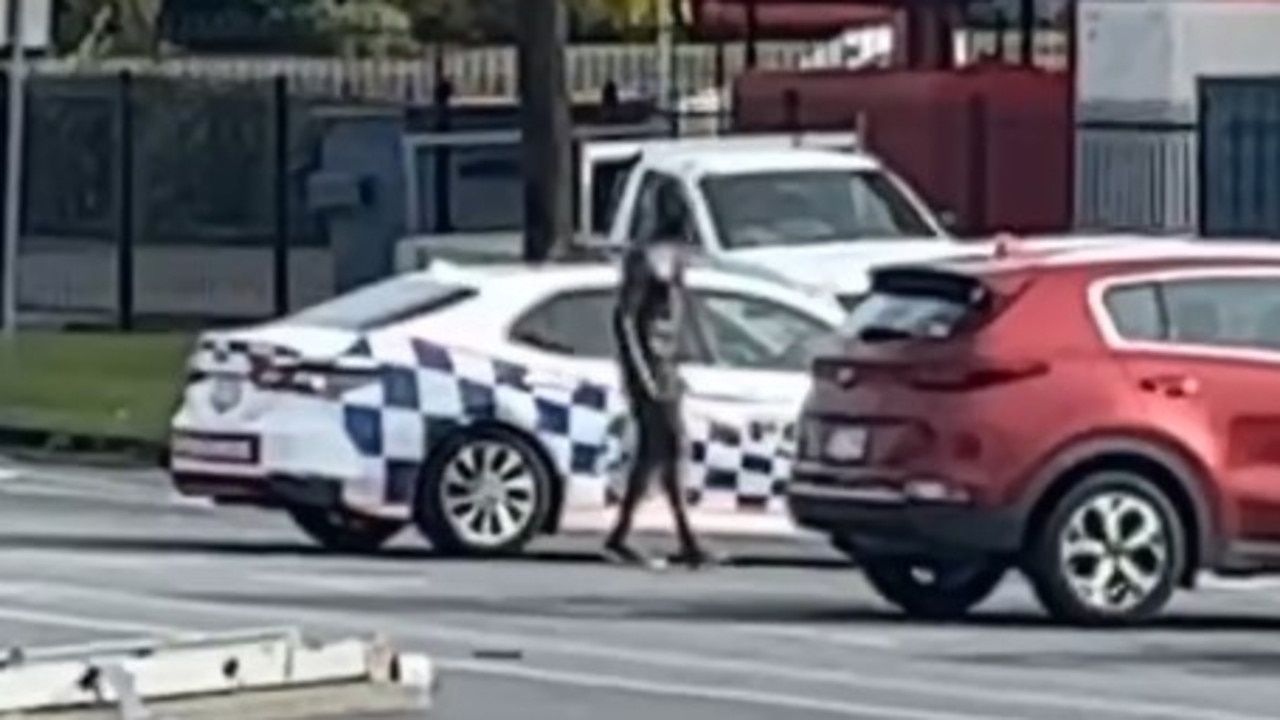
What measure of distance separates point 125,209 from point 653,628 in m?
26.6

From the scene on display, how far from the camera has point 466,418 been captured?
79.9 ft

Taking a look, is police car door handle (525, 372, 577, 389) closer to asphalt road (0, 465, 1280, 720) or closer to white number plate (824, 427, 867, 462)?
asphalt road (0, 465, 1280, 720)

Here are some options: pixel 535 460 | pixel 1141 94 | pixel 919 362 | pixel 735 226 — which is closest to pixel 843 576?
pixel 535 460

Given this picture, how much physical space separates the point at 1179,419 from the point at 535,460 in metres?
4.31

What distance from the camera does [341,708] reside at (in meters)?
13.2

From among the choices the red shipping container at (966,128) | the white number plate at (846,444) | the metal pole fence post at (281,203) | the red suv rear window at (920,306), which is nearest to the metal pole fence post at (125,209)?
the metal pole fence post at (281,203)

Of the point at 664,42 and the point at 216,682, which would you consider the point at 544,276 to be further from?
the point at 664,42

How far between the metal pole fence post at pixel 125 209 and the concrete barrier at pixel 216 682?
103 feet

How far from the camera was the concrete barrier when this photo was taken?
1287cm

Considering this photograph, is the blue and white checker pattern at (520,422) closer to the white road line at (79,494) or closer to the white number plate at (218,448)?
the white number plate at (218,448)

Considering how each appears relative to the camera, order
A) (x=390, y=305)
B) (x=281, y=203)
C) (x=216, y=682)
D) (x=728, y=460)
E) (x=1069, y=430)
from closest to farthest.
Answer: (x=216, y=682)
(x=1069, y=430)
(x=728, y=460)
(x=390, y=305)
(x=281, y=203)

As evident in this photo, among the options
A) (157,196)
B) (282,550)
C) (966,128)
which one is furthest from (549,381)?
(157,196)

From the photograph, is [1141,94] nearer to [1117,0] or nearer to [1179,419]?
[1117,0]

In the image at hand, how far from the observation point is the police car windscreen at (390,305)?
24.6 metres
